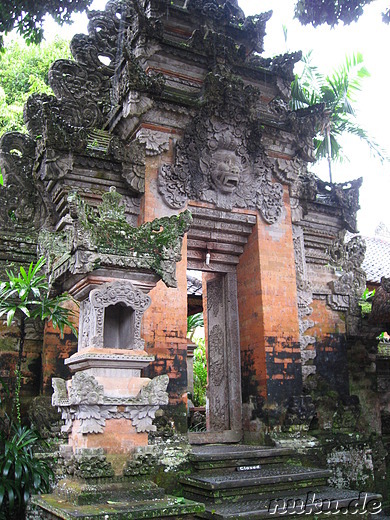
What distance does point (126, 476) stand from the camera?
18.0 feet

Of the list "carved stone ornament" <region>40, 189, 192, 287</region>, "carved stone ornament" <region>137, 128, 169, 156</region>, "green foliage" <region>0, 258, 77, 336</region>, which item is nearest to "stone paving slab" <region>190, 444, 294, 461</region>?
"green foliage" <region>0, 258, 77, 336</region>

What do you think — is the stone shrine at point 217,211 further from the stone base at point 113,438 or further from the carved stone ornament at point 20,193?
the stone base at point 113,438

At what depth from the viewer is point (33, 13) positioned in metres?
8.94

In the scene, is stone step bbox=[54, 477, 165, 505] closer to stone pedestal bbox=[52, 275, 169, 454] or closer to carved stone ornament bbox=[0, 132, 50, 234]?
stone pedestal bbox=[52, 275, 169, 454]

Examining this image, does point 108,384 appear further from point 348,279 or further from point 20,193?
point 348,279

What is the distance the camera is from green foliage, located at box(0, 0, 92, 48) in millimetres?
8766

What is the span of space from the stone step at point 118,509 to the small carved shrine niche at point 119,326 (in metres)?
1.65

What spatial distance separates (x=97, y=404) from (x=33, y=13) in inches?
271

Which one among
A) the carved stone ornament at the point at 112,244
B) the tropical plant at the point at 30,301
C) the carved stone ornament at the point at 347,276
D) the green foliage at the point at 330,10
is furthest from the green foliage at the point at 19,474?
the green foliage at the point at 330,10

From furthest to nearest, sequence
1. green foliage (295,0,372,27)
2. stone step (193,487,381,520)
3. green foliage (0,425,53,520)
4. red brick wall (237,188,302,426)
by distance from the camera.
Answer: red brick wall (237,188,302,426), green foliage (295,0,372,27), green foliage (0,425,53,520), stone step (193,487,381,520)

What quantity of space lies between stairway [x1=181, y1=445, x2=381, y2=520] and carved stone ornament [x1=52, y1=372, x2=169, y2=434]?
5.00ft

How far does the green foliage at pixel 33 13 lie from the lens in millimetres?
8766

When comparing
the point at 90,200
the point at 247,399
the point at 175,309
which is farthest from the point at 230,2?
the point at 247,399

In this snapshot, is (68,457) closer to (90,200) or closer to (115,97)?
(90,200)
